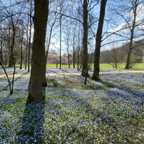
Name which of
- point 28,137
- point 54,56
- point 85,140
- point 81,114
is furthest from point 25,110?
point 54,56

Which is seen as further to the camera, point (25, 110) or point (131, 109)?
point (131, 109)

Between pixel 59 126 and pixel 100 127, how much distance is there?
45.9 inches

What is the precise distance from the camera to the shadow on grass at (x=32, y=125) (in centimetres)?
245

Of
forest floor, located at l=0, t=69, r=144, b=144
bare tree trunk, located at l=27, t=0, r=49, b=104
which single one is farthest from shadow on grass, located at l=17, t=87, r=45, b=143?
bare tree trunk, located at l=27, t=0, r=49, b=104

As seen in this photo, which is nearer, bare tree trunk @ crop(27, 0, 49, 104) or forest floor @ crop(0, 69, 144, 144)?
forest floor @ crop(0, 69, 144, 144)

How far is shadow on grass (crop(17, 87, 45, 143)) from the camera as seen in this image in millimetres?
2452

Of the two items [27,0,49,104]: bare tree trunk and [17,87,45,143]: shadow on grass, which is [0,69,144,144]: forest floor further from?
[27,0,49,104]: bare tree trunk

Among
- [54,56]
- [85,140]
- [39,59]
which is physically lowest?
[85,140]

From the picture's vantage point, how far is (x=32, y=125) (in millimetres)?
2889

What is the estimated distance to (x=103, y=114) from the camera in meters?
3.60

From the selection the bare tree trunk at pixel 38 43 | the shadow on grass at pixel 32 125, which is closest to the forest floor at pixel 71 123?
the shadow on grass at pixel 32 125

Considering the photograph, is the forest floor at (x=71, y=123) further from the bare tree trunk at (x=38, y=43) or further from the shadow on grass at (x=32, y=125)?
the bare tree trunk at (x=38, y=43)

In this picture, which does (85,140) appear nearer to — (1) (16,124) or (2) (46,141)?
(2) (46,141)

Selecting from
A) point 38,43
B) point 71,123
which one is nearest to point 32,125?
point 71,123
